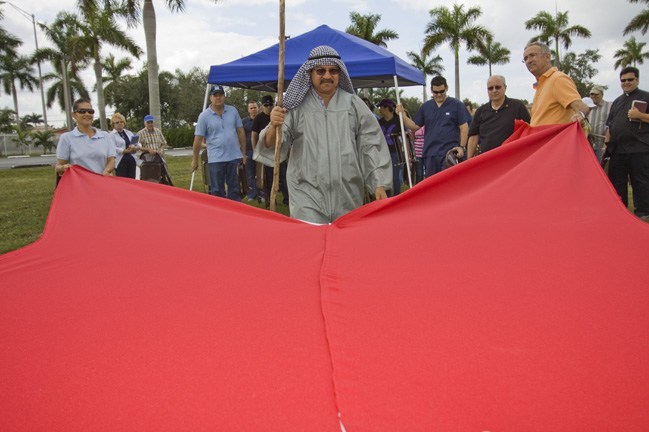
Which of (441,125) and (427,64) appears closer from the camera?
(441,125)

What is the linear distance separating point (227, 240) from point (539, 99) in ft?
11.7

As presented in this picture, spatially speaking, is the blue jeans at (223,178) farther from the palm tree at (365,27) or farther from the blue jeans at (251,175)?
the palm tree at (365,27)

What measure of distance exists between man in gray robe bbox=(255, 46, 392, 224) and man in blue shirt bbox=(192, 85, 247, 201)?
3.98 m

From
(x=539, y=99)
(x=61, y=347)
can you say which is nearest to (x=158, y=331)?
(x=61, y=347)

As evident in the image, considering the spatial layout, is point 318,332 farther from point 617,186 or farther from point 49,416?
point 617,186

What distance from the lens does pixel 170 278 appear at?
2.60m

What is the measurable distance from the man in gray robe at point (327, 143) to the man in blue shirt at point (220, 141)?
3.98 m

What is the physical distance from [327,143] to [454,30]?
35356mm

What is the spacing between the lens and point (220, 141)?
7773 millimetres

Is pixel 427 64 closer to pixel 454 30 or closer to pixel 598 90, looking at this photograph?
pixel 454 30

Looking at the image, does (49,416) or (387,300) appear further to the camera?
(387,300)

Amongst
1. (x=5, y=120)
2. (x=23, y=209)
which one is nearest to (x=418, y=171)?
(x=23, y=209)

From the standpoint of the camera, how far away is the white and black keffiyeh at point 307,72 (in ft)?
12.5

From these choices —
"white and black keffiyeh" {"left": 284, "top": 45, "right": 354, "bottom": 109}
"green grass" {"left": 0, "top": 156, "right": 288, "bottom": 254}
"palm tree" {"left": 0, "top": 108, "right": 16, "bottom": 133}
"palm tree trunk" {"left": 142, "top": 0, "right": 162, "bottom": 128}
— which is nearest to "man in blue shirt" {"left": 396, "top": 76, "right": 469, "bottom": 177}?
"green grass" {"left": 0, "top": 156, "right": 288, "bottom": 254}
